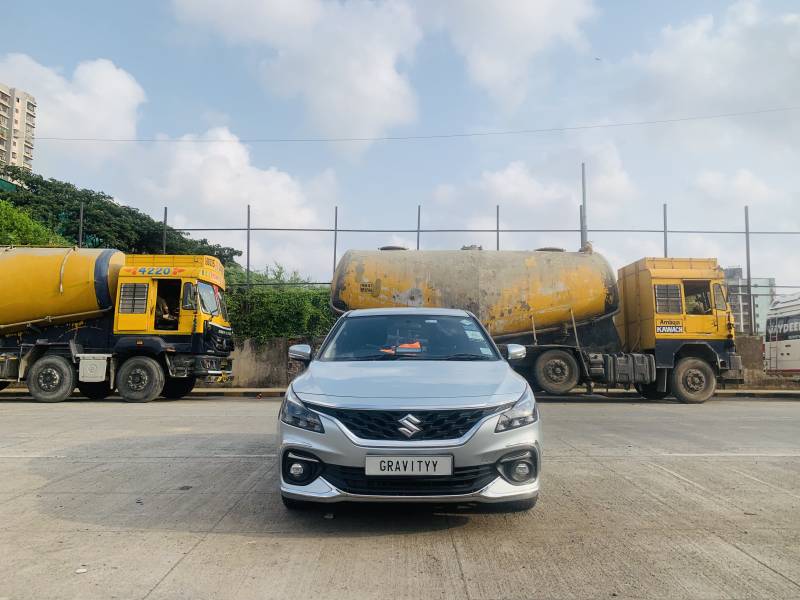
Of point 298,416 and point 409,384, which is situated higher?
point 409,384

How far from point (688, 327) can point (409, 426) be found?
42.5ft

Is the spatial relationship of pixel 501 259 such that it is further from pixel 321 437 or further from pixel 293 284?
pixel 321 437

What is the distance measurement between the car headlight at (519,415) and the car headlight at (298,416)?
44.2 inches

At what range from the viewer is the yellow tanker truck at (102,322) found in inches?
590

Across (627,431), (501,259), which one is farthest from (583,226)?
(627,431)

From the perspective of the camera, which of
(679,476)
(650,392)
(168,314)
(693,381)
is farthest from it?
(650,392)

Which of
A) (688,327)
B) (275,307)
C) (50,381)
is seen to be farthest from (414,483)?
(275,307)

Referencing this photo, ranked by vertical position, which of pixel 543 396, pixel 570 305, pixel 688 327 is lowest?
pixel 543 396

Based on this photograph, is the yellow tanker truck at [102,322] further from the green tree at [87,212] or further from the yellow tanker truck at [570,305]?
the green tree at [87,212]

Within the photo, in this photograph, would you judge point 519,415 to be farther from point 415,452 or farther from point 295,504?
point 295,504

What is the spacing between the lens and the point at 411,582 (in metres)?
3.28

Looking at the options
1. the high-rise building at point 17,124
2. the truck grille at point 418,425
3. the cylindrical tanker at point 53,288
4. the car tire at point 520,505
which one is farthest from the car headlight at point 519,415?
the high-rise building at point 17,124

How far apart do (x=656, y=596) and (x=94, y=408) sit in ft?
41.0

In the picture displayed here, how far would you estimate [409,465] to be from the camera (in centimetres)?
381
